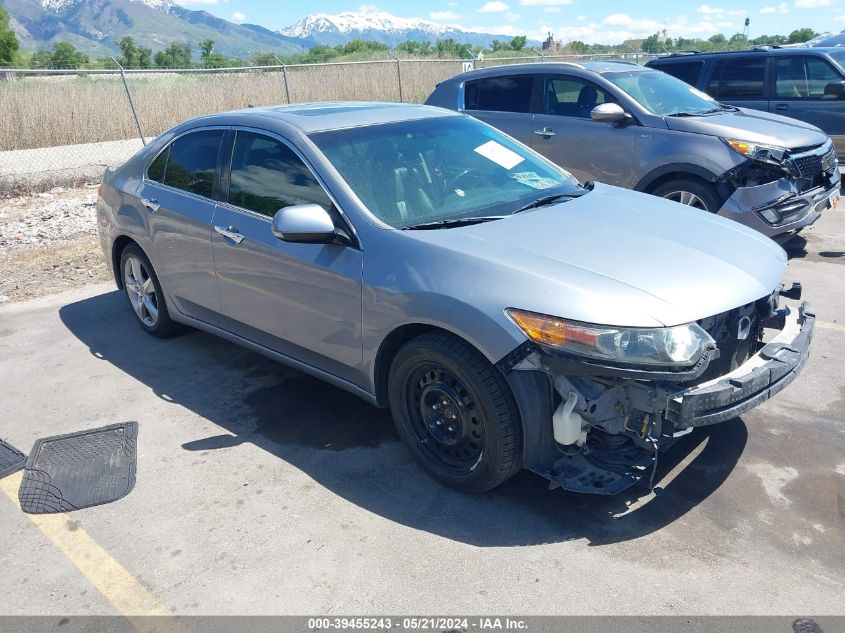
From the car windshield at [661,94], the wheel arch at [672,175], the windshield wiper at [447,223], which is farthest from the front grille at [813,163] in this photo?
the windshield wiper at [447,223]

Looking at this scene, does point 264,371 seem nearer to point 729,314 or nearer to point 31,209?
point 729,314

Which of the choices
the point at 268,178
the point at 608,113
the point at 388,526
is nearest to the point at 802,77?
the point at 608,113

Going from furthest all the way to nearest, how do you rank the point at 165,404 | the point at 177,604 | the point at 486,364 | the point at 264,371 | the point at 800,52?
the point at 800,52, the point at 264,371, the point at 165,404, the point at 486,364, the point at 177,604

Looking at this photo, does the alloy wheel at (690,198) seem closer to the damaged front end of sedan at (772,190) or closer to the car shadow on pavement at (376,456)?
the damaged front end of sedan at (772,190)

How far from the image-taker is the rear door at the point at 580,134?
7.18 m

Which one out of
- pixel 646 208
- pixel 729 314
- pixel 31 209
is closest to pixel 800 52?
pixel 646 208

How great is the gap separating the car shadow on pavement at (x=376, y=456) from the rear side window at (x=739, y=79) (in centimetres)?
741

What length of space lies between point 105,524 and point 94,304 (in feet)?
12.0

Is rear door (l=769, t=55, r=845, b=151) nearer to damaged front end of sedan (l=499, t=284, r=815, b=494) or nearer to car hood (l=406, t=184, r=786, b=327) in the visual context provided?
car hood (l=406, t=184, r=786, b=327)

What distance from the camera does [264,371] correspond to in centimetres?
498

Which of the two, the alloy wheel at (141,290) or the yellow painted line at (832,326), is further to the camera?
the alloy wheel at (141,290)

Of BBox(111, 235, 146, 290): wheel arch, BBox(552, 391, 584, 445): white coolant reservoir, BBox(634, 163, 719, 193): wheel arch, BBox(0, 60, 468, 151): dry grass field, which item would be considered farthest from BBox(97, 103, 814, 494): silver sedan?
BBox(0, 60, 468, 151): dry grass field

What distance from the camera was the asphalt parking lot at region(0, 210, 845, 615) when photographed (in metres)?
2.81

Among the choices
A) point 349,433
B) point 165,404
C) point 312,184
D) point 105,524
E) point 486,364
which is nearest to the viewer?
point 486,364
